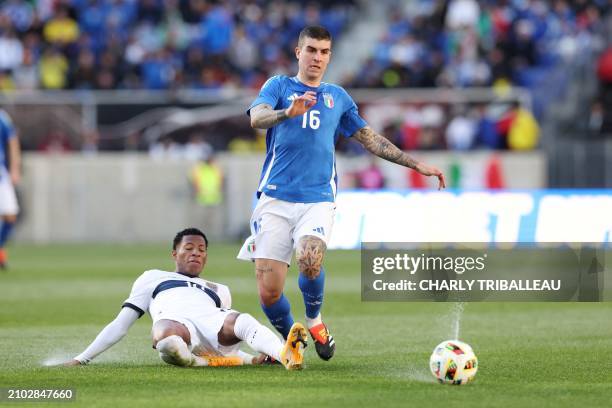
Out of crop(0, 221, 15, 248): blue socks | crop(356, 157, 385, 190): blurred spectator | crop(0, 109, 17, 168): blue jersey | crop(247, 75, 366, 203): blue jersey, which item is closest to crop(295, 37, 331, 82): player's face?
crop(247, 75, 366, 203): blue jersey

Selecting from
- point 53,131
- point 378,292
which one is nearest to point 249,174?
point 53,131

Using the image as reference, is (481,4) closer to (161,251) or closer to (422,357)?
(161,251)

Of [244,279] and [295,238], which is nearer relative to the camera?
[295,238]

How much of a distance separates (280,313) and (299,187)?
947mm

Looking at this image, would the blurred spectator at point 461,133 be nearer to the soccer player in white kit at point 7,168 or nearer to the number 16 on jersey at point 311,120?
the soccer player in white kit at point 7,168

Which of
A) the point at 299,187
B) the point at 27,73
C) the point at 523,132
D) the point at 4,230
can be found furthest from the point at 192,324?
the point at 27,73

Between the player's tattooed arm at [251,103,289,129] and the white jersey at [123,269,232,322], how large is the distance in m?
1.36

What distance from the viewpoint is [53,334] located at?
1168cm

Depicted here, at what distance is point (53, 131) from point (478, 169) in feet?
29.5

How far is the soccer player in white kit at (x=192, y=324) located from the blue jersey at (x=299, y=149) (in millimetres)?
778

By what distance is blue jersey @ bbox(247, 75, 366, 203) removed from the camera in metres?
9.34

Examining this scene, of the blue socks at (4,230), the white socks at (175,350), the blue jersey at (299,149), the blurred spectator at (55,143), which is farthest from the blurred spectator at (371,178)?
the white socks at (175,350)

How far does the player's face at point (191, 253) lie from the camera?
9.64 metres

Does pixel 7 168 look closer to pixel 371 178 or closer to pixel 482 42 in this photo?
pixel 371 178
